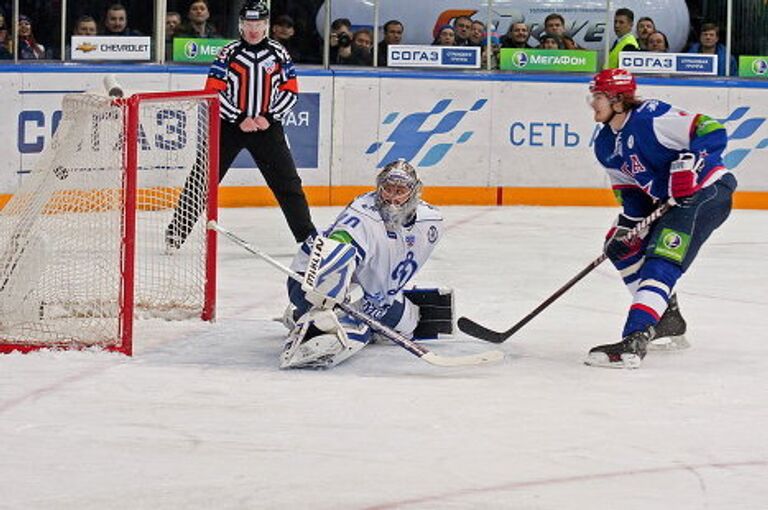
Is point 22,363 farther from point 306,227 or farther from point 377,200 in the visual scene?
point 306,227

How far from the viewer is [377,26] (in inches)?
387

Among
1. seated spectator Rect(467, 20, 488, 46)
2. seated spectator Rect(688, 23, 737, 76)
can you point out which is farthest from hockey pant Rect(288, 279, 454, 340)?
seated spectator Rect(688, 23, 737, 76)

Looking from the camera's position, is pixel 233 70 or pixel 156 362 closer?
pixel 156 362

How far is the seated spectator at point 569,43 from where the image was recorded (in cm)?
1004

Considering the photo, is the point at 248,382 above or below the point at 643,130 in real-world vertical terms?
below

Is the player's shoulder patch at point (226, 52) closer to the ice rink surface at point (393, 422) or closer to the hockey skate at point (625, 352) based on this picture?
the ice rink surface at point (393, 422)

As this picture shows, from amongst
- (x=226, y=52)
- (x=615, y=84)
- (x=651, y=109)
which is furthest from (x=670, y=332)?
(x=226, y=52)

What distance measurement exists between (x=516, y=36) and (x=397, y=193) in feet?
16.7

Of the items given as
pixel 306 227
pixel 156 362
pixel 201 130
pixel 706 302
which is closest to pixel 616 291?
pixel 706 302

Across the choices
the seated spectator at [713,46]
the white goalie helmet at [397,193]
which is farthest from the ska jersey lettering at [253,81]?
the seated spectator at [713,46]

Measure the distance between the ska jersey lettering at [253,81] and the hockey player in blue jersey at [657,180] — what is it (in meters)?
2.43

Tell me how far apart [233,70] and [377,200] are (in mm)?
2639

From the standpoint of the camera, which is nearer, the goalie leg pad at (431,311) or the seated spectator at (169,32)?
the goalie leg pad at (431,311)

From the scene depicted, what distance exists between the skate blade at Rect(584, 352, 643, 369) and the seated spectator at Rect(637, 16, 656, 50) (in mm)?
5209
